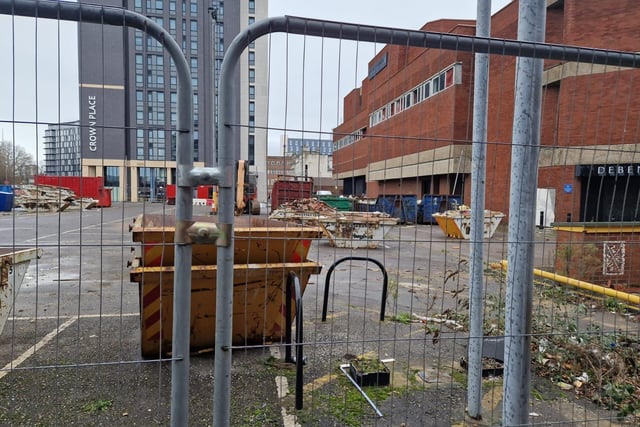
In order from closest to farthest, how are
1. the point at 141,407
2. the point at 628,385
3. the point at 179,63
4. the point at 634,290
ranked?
the point at 179,63 → the point at 141,407 → the point at 628,385 → the point at 634,290

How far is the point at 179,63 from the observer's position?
188 cm

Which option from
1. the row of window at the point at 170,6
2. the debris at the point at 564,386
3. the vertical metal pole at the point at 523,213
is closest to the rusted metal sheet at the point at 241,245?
the vertical metal pole at the point at 523,213

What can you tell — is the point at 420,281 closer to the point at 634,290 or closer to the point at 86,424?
the point at 634,290

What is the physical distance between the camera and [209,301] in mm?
3748

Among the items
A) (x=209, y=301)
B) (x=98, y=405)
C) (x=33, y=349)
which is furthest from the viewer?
(x=33, y=349)

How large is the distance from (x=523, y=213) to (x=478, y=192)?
0.57 meters

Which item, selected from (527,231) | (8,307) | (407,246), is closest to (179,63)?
(527,231)

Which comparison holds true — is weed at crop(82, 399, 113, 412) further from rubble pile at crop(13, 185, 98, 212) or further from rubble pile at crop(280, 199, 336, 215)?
rubble pile at crop(280, 199, 336, 215)

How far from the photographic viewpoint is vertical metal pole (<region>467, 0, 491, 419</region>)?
286 centimetres

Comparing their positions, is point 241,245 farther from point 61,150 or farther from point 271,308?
point 61,150

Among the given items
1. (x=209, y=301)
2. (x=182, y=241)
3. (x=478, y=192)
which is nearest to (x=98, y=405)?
(x=209, y=301)

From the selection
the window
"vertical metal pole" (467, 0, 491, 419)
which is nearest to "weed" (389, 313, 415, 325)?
"vertical metal pole" (467, 0, 491, 419)

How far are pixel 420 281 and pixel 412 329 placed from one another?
3.48 metres

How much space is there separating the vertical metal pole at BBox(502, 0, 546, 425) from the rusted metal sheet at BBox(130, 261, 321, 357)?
72.4 inches
